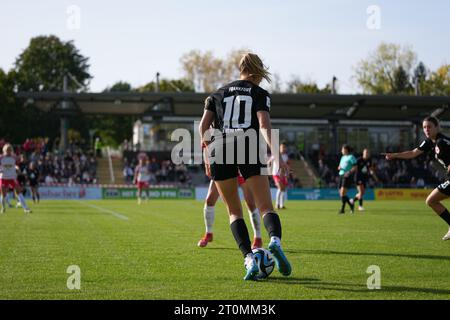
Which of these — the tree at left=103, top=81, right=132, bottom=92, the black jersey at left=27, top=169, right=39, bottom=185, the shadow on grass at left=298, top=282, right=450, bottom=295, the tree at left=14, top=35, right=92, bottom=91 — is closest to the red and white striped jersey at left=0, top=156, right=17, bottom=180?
the black jersey at left=27, top=169, right=39, bottom=185

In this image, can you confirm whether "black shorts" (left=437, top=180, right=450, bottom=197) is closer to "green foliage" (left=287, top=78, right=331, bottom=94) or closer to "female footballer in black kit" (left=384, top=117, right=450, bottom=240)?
"female footballer in black kit" (left=384, top=117, right=450, bottom=240)

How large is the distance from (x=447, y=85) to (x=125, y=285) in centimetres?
4522

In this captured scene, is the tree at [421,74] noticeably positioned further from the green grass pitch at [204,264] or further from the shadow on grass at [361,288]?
the shadow on grass at [361,288]

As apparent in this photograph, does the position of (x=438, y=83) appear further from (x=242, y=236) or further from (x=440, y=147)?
(x=242, y=236)

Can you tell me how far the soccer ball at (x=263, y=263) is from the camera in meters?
6.99

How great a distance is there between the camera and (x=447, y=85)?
47625mm

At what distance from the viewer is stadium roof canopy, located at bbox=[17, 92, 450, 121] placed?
47.1 meters

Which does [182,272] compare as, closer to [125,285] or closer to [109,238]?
[125,285]

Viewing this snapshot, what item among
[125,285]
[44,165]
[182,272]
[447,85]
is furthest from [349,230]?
[447,85]

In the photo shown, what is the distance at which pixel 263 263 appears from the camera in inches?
275

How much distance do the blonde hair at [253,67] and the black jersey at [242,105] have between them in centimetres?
16

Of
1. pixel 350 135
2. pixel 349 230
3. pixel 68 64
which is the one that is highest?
pixel 68 64

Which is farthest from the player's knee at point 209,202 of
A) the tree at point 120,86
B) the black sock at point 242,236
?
the tree at point 120,86
